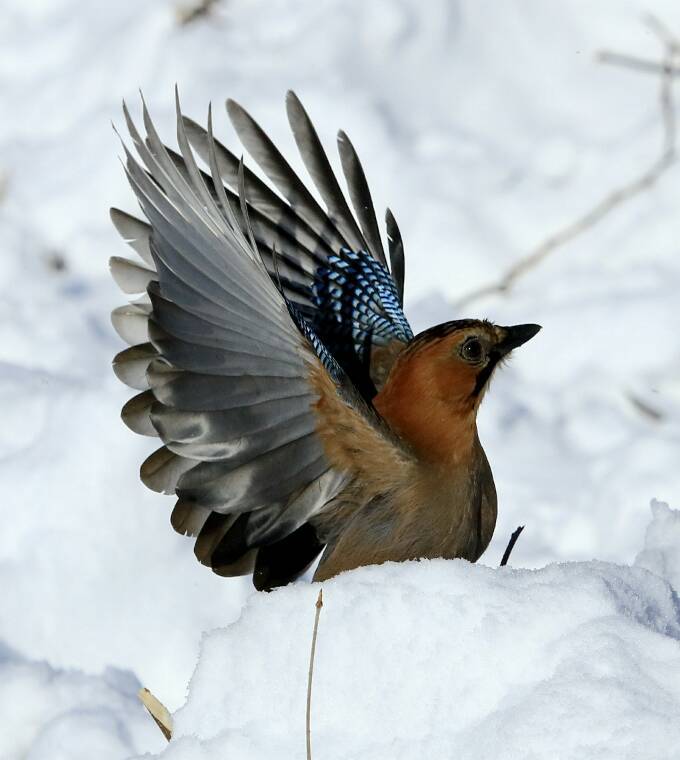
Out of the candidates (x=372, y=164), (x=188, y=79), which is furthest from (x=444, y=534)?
(x=188, y=79)

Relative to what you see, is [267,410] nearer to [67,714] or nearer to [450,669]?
[450,669]

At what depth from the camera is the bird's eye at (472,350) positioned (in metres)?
2.78

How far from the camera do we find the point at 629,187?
4816 millimetres

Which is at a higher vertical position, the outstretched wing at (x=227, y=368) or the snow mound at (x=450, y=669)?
the outstretched wing at (x=227, y=368)

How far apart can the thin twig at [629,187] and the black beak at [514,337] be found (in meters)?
1.57

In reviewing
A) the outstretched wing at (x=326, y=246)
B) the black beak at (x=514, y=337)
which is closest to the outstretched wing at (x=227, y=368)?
the black beak at (x=514, y=337)

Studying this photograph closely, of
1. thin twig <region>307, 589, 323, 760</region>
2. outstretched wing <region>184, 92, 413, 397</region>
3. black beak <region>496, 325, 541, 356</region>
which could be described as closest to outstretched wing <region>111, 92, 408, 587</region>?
black beak <region>496, 325, 541, 356</region>

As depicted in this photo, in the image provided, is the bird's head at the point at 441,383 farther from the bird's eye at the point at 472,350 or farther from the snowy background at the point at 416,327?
the snowy background at the point at 416,327

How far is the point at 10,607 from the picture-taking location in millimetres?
3238

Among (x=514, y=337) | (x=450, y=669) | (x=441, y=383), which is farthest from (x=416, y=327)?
(x=450, y=669)

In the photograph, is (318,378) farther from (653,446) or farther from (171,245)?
(653,446)

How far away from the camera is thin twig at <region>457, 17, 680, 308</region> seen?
452 cm

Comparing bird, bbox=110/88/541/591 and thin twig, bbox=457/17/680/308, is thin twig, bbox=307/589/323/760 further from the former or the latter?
thin twig, bbox=457/17/680/308

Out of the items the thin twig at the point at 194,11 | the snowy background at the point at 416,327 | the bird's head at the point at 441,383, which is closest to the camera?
the snowy background at the point at 416,327
